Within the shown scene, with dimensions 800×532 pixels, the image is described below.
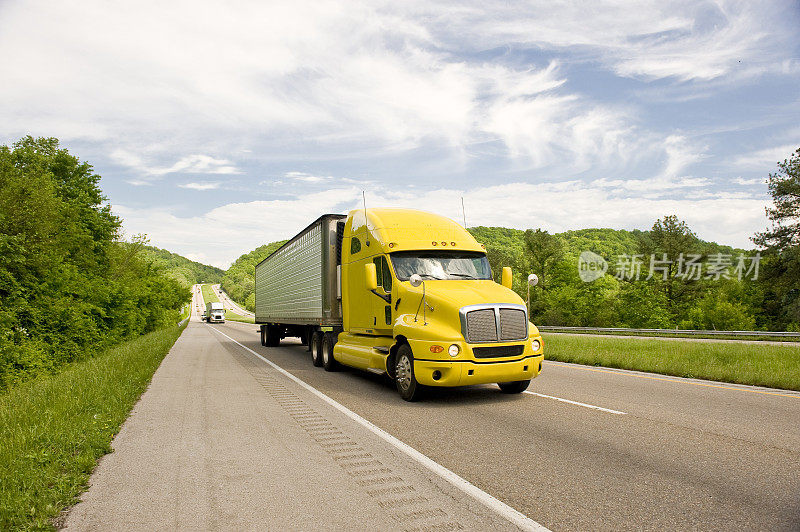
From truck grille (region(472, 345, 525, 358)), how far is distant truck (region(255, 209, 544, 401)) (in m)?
0.02

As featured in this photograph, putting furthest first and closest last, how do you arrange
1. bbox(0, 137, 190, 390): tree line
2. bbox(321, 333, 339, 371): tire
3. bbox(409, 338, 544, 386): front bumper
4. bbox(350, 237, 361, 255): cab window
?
bbox(0, 137, 190, 390): tree line → bbox(321, 333, 339, 371): tire → bbox(350, 237, 361, 255): cab window → bbox(409, 338, 544, 386): front bumper

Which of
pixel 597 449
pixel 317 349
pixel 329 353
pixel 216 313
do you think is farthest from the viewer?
pixel 216 313

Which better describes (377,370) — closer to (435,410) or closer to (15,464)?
(435,410)

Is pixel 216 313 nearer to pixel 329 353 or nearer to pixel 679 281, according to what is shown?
pixel 679 281

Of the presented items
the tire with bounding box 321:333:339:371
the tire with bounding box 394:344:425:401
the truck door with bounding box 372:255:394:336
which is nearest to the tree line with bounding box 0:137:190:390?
the tire with bounding box 321:333:339:371

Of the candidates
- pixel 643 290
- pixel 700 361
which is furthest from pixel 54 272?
pixel 643 290

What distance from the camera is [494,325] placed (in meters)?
8.45

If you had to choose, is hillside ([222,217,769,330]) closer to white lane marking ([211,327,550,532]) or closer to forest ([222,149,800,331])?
forest ([222,149,800,331])

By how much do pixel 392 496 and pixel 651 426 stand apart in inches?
163

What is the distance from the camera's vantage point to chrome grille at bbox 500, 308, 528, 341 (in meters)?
8.52

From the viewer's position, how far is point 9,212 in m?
25.3

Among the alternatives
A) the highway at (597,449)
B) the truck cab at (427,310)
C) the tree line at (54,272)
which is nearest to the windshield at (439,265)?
the truck cab at (427,310)

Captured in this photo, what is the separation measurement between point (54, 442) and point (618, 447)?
6252 mm

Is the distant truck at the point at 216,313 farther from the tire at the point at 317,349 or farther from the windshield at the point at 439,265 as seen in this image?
the windshield at the point at 439,265
